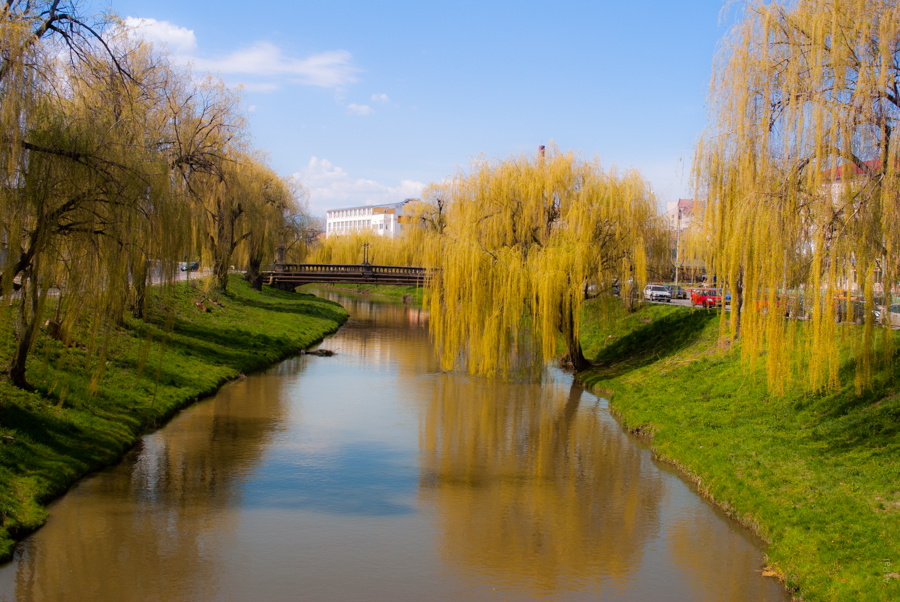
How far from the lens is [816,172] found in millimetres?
11945

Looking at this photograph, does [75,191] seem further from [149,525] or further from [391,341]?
[391,341]

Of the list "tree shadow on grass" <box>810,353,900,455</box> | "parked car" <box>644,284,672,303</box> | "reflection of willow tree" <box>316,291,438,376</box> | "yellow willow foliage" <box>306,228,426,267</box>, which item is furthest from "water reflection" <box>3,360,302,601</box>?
"yellow willow foliage" <box>306,228,426,267</box>

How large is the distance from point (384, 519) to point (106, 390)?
875cm

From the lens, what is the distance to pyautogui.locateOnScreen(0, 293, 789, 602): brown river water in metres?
10.2

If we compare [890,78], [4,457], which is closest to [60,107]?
[4,457]

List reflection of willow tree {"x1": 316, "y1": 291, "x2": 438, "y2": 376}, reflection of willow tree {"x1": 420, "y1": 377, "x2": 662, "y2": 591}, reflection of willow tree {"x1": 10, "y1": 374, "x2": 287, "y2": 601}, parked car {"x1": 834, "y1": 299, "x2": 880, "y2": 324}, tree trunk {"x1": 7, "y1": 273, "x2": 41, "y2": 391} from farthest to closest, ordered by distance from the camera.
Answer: reflection of willow tree {"x1": 316, "y1": 291, "x2": 438, "y2": 376}, tree trunk {"x1": 7, "y1": 273, "x2": 41, "y2": 391}, parked car {"x1": 834, "y1": 299, "x2": 880, "y2": 324}, reflection of willow tree {"x1": 420, "y1": 377, "x2": 662, "y2": 591}, reflection of willow tree {"x1": 10, "y1": 374, "x2": 287, "y2": 601}

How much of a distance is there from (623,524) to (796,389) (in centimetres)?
655

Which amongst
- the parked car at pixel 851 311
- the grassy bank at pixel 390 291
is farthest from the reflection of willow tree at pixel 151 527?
the grassy bank at pixel 390 291

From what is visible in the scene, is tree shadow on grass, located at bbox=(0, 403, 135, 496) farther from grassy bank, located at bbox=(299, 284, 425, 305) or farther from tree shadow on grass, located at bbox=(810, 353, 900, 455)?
grassy bank, located at bbox=(299, 284, 425, 305)

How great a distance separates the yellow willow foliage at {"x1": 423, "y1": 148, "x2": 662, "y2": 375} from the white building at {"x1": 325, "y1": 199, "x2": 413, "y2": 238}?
314 feet

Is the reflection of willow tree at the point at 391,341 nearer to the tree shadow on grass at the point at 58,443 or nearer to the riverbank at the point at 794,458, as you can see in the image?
the riverbank at the point at 794,458

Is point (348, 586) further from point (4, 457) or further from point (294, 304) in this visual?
point (294, 304)

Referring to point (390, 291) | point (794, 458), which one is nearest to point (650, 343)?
point (794, 458)

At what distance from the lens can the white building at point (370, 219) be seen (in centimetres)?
13450
